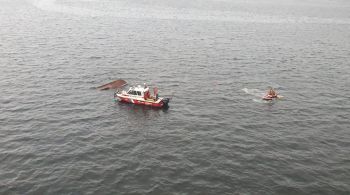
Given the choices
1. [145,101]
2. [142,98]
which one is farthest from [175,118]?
[142,98]

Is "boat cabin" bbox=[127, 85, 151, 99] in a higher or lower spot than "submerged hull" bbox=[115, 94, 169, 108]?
higher

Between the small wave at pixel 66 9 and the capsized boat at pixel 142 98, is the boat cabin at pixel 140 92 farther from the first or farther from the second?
the small wave at pixel 66 9

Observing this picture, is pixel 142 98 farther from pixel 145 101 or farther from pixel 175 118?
pixel 175 118

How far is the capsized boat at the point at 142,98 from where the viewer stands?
56.0m

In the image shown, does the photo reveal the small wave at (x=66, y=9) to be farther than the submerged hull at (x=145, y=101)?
Yes

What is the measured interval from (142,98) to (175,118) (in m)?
7.30

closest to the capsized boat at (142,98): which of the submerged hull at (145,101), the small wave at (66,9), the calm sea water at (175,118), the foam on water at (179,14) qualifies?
the submerged hull at (145,101)

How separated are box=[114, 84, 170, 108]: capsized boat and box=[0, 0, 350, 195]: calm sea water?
1306 millimetres

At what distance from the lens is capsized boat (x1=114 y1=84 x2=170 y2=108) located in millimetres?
56000

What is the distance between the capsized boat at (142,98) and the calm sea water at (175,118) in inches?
51.4

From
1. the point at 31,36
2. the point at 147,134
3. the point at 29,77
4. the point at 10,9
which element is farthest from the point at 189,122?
the point at 10,9

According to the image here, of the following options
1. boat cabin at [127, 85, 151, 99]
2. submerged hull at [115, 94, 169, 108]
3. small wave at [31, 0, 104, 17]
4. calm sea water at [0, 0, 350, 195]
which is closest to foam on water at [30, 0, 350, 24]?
small wave at [31, 0, 104, 17]

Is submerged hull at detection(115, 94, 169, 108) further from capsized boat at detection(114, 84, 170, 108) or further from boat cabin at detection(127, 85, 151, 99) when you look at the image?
boat cabin at detection(127, 85, 151, 99)

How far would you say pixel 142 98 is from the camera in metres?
57.0
